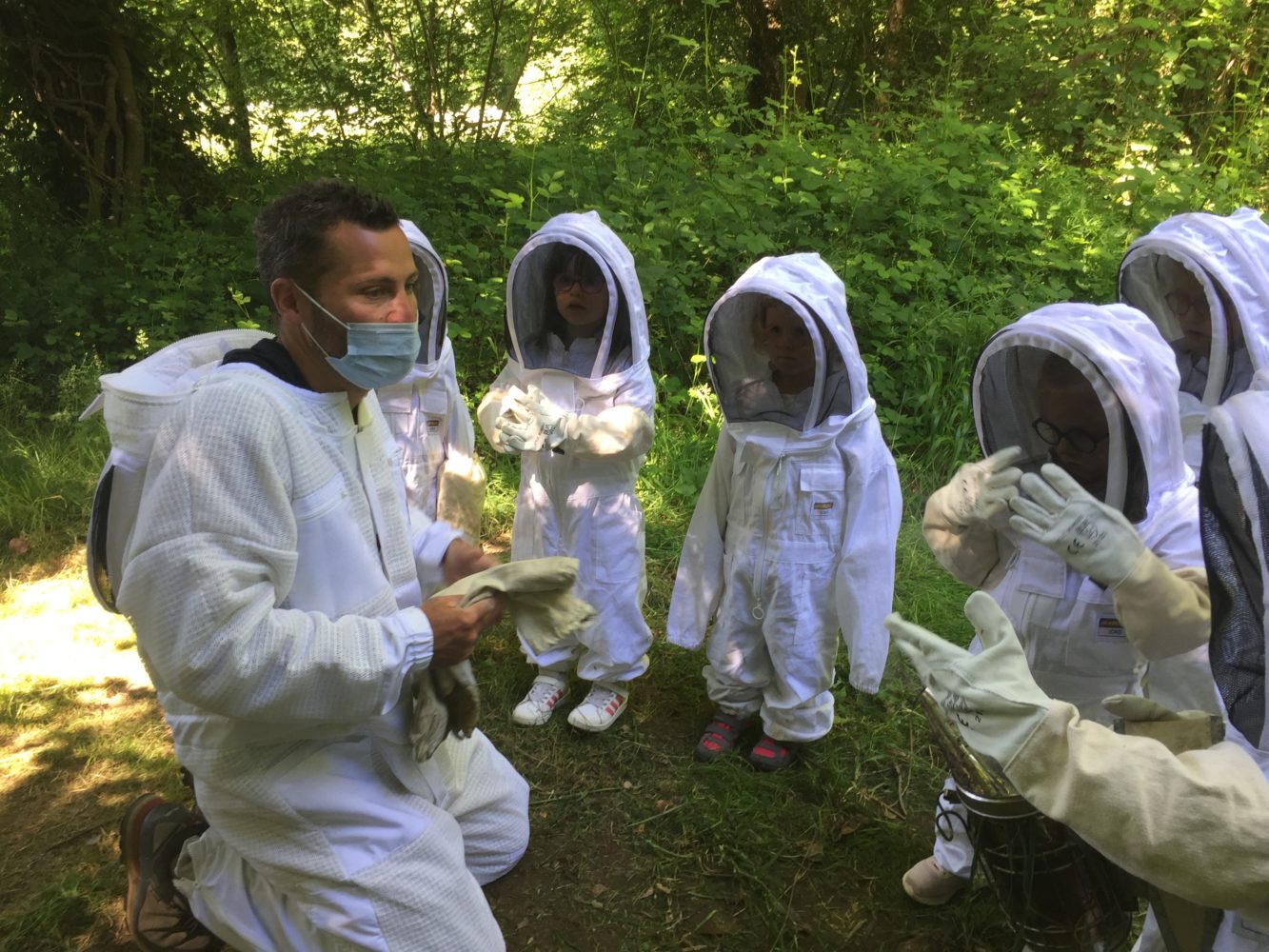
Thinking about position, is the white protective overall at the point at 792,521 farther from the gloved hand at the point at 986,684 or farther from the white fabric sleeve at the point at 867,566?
the gloved hand at the point at 986,684

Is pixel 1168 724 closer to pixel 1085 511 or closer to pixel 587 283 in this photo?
pixel 1085 511

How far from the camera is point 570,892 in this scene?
9.58ft

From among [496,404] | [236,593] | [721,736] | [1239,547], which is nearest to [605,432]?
[496,404]

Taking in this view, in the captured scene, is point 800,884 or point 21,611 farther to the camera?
point 21,611

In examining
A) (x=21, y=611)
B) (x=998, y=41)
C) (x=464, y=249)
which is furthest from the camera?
(x=998, y=41)

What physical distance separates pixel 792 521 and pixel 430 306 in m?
1.94

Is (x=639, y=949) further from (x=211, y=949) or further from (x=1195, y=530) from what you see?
(x=1195, y=530)

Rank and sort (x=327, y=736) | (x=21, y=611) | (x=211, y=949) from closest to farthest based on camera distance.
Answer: (x=327, y=736) → (x=211, y=949) → (x=21, y=611)

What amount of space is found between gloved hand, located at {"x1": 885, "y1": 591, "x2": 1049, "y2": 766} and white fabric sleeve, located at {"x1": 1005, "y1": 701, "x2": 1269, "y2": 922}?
33mm

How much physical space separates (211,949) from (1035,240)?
7.68m

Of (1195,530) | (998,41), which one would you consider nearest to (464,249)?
(1195,530)

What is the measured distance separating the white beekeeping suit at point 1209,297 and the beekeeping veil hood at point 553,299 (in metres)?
2.16

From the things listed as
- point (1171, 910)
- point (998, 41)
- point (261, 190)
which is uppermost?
point (998, 41)

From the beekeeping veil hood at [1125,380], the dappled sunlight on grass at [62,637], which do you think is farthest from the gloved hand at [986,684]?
the dappled sunlight on grass at [62,637]
